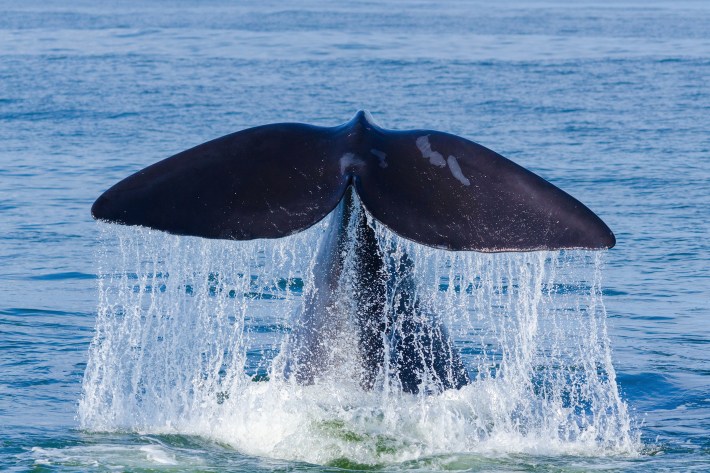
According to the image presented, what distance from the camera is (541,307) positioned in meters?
10.2

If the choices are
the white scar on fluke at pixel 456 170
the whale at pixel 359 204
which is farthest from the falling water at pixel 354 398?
the white scar on fluke at pixel 456 170

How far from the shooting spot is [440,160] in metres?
5.45

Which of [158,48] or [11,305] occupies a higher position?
[158,48]

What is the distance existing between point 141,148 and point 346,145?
13.4 meters

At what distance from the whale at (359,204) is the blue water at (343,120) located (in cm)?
84

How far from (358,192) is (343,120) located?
1555 centimetres

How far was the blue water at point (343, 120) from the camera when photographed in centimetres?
698

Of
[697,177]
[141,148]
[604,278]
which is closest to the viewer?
[604,278]

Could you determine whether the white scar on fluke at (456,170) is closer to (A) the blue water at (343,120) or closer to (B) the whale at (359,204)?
(B) the whale at (359,204)

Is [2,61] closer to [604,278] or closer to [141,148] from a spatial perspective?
[141,148]

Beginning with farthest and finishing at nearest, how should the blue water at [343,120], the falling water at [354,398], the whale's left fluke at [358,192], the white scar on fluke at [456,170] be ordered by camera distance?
1. the blue water at [343,120]
2. the falling water at [354,398]
3. the white scar on fluke at [456,170]
4. the whale's left fluke at [358,192]

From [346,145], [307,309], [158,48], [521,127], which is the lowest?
[307,309]

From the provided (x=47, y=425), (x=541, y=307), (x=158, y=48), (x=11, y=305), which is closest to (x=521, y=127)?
(x=541, y=307)

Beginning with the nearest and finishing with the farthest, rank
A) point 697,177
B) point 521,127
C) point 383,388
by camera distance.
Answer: point 383,388 → point 697,177 → point 521,127
